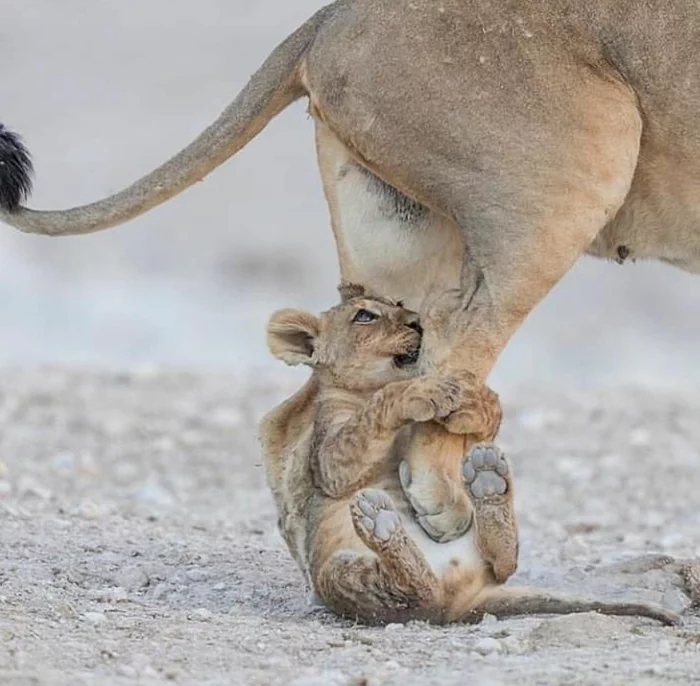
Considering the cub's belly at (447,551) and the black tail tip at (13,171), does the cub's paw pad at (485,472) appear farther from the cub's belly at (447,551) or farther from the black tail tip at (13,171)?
the black tail tip at (13,171)

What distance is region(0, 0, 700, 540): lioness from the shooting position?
617 centimetres

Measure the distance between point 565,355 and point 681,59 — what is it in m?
11.3

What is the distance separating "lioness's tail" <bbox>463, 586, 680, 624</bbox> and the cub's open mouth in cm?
87

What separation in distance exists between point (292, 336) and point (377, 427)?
2.16 ft

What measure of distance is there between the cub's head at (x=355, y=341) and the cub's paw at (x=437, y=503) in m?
0.42

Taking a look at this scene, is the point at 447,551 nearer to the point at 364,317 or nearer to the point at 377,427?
A: the point at 377,427

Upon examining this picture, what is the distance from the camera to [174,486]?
9969mm

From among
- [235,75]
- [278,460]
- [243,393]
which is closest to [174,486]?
[243,393]

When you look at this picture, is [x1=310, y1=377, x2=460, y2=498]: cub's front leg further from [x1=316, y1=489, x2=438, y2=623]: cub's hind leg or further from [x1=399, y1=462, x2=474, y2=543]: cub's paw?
[x1=316, y1=489, x2=438, y2=623]: cub's hind leg

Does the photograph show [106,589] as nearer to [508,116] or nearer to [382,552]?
[382,552]

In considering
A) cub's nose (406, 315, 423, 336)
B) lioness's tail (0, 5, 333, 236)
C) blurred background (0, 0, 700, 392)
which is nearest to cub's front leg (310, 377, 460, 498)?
cub's nose (406, 315, 423, 336)

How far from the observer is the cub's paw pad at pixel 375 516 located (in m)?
5.61

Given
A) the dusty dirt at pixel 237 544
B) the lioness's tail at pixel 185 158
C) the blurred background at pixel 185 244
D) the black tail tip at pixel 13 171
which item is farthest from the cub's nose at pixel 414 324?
the blurred background at pixel 185 244

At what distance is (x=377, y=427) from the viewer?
19.9 ft
